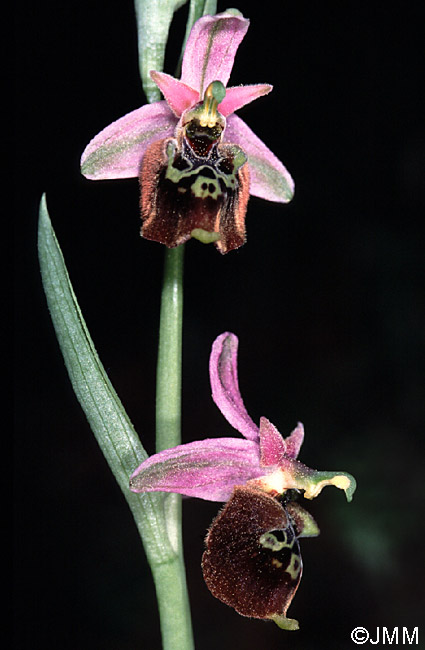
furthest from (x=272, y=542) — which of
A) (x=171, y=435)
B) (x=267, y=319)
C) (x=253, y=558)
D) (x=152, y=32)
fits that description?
(x=267, y=319)

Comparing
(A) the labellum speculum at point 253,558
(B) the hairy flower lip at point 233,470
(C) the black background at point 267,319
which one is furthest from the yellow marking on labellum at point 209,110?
(C) the black background at point 267,319

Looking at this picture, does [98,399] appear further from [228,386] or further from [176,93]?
[176,93]

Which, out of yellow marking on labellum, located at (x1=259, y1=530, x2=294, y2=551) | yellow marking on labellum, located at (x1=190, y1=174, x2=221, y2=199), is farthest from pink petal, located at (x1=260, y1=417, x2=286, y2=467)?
yellow marking on labellum, located at (x1=190, y1=174, x2=221, y2=199)

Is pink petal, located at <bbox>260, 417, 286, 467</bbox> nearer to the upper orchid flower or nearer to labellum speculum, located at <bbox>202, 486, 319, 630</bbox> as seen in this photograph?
labellum speculum, located at <bbox>202, 486, 319, 630</bbox>

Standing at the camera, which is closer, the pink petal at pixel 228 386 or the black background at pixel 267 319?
the pink petal at pixel 228 386

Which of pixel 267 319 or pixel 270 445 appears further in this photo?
pixel 267 319

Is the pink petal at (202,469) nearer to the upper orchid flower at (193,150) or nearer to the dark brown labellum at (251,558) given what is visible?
the dark brown labellum at (251,558)
